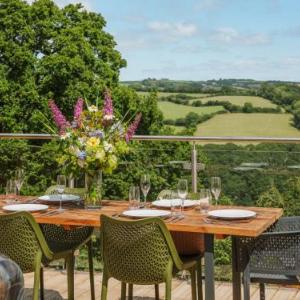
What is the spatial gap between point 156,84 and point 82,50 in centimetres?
589

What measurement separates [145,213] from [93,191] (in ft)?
1.41

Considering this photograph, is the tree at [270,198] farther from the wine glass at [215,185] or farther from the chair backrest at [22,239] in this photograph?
the chair backrest at [22,239]

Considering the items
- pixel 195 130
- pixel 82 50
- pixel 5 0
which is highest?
pixel 5 0

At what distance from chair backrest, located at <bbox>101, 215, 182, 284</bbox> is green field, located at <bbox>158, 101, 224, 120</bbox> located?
21.9 meters

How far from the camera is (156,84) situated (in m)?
26.0

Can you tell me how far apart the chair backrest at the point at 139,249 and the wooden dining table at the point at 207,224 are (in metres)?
0.11

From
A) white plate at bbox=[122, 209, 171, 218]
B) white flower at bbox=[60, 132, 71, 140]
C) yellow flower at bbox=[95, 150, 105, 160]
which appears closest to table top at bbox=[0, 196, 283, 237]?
white plate at bbox=[122, 209, 171, 218]

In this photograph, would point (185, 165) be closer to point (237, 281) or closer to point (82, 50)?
point (237, 281)

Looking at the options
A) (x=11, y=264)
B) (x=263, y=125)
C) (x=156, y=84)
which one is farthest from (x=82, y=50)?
(x=11, y=264)

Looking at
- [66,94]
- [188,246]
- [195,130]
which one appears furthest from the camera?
[195,130]

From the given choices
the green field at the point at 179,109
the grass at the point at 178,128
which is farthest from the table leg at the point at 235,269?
the green field at the point at 179,109

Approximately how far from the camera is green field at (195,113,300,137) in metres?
24.4

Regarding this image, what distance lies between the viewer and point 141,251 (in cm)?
285

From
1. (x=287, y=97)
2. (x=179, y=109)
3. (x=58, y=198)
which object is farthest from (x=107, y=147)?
(x=287, y=97)
